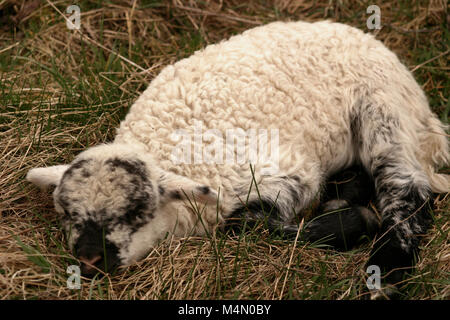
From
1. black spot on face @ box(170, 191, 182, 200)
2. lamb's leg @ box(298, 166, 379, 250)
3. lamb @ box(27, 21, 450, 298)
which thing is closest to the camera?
lamb @ box(27, 21, 450, 298)

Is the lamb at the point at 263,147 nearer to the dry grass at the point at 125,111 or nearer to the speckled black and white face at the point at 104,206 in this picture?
the speckled black and white face at the point at 104,206

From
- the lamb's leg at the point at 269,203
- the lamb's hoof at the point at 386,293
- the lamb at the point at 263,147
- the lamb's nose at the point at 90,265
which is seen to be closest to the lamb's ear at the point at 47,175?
the lamb at the point at 263,147

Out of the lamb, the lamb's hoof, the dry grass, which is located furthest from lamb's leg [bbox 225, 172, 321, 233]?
the lamb's hoof

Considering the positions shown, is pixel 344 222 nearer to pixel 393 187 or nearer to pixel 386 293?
pixel 393 187

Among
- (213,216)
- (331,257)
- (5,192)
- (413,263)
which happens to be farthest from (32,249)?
(413,263)

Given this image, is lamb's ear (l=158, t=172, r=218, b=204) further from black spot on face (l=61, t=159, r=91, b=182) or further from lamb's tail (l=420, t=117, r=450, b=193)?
lamb's tail (l=420, t=117, r=450, b=193)

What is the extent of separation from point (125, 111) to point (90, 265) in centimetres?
193

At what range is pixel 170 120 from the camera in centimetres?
378

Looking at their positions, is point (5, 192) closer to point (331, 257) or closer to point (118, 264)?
point (118, 264)

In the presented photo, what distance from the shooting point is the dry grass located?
316cm

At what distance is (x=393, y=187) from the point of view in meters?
3.90

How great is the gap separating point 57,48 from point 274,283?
3624 millimetres

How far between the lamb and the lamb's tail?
0.01m
